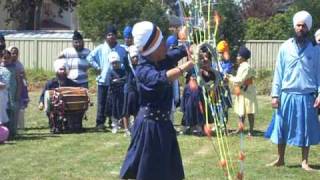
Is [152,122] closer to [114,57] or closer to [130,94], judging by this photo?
[130,94]

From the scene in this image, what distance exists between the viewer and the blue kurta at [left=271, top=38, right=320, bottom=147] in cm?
895

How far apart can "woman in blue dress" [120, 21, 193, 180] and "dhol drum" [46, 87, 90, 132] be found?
6772mm

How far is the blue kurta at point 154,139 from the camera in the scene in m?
6.25

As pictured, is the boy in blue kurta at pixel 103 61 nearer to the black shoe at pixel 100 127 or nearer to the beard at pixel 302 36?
the black shoe at pixel 100 127

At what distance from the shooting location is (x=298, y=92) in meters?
9.05

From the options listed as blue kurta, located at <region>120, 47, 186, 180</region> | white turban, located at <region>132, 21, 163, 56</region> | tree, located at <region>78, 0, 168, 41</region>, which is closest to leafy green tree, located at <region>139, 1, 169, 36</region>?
tree, located at <region>78, 0, 168, 41</region>

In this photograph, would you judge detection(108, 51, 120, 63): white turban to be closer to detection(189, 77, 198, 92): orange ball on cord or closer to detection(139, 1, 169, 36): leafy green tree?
detection(189, 77, 198, 92): orange ball on cord

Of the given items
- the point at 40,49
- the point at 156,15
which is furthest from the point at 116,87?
the point at 40,49

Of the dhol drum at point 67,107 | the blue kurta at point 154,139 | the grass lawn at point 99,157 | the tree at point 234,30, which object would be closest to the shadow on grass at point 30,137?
the grass lawn at point 99,157

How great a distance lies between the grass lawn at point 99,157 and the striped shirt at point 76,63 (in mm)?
1080

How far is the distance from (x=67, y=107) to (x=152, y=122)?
700 cm

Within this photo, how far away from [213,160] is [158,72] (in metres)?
4.26

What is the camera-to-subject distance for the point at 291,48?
9.00m

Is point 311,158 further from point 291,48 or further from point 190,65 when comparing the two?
point 190,65
